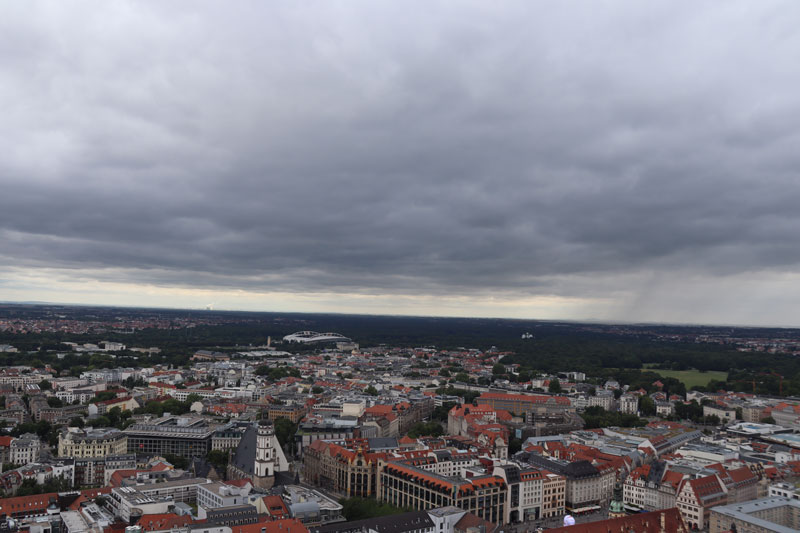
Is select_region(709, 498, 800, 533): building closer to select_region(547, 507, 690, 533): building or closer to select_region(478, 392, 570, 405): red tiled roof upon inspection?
select_region(547, 507, 690, 533): building

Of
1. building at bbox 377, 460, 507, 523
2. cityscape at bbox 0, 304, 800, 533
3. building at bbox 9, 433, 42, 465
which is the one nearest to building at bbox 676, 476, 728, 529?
cityscape at bbox 0, 304, 800, 533

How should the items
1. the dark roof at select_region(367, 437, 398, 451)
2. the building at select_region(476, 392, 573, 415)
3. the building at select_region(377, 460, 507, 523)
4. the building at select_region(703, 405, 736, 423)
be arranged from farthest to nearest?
1. the building at select_region(476, 392, 573, 415)
2. the building at select_region(703, 405, 736, 423)
3. the dark roof at select_region(367, 437, 398, 451)
4. the building at select_region(377, 460, 507, 523)

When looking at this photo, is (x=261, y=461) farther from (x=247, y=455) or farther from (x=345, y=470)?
(x=345, y=470)

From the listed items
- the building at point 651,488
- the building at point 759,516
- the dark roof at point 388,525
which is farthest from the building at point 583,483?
the dark roof at point 388,525

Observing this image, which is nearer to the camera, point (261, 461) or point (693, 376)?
point (261, 461)

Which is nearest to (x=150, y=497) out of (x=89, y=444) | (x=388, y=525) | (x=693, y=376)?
(x=388, y=525)

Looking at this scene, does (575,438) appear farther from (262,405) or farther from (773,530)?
(262,405)
